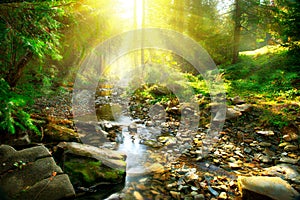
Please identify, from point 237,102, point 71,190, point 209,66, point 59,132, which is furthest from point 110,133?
point 209,66

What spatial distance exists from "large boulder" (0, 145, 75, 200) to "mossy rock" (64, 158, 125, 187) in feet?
1.26

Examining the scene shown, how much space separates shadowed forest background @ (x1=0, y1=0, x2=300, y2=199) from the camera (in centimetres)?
326

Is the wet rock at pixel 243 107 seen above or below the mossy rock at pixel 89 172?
above

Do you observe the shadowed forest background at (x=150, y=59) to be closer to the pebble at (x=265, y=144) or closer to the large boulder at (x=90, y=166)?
the pebble at (x=265, y=144)

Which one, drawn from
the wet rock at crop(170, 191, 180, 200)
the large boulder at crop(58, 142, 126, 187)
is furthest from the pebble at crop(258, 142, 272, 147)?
the large boulder at crop(58, 142, 126, 187)

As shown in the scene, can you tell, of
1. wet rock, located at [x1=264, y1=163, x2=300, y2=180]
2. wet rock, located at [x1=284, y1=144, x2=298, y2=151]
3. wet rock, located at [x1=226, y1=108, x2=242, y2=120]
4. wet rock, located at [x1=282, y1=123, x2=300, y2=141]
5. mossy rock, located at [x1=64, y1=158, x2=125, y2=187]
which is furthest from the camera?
wet rock, located at [x1=226, y1=108, x2=242, y2=120]

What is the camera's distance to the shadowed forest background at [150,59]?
3258mm

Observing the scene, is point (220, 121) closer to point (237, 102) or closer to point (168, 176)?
point (237, 102)

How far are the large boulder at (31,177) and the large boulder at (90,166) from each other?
411 mm

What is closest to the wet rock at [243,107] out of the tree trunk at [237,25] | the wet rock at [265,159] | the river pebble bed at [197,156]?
the river pebble bed at [197,156]

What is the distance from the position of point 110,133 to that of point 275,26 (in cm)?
1374

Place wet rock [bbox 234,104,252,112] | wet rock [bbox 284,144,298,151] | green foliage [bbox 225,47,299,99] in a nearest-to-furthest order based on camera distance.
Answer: wet rock [bbox 284,144,298,151]
wet rock [bbox 234,104,252,112]
green foliage [bbox 225,47,299,99]

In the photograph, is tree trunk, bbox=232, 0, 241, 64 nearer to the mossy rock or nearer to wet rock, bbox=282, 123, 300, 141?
wet rock, bbox=282, 123, 300, 141

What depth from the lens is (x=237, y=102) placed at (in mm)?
8211
